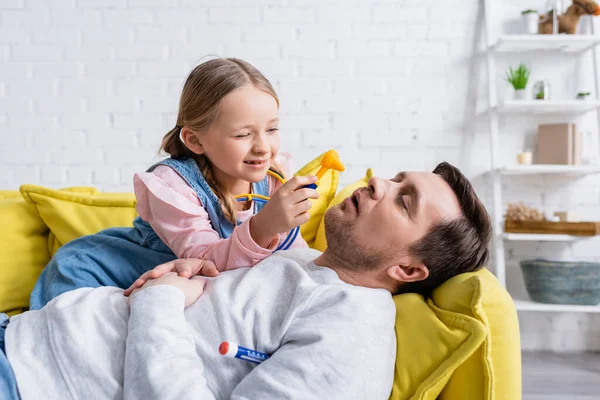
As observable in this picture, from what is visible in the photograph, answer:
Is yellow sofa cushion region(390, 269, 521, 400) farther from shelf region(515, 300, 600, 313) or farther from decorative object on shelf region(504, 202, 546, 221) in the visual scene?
decorative object on shelf region(504, 202, 546, 221)

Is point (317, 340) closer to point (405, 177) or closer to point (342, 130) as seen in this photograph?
point (405, 177)

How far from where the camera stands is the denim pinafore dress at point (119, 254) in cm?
163

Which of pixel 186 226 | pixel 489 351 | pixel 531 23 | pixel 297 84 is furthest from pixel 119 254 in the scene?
pixel 531 23

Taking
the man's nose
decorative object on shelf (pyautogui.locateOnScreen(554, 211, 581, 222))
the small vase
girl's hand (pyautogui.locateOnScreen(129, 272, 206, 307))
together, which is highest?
the small vase

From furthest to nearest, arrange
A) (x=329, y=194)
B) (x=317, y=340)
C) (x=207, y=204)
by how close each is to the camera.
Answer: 1. (x=329, y=194)
2. (x=207, y=204)
3. (x=317, y=340)

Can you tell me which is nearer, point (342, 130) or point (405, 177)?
point (405, 177)

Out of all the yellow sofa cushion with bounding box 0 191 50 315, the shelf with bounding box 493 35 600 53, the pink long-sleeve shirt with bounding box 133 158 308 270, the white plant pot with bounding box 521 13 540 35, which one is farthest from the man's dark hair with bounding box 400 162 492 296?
the white plant pot with bounding box 521 13 540 35

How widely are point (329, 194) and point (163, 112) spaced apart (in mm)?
1637

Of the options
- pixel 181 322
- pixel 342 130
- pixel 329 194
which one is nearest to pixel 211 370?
pixel 181 322

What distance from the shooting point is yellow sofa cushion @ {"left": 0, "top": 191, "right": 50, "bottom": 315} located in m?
1.91

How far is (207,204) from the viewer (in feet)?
5.30

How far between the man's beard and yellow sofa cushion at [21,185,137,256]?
0.98m

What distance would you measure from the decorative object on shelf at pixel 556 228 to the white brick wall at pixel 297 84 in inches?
11.4

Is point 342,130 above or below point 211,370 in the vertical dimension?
above
